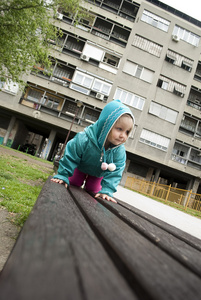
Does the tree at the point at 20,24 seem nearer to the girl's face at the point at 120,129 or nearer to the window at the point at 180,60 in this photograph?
the girl's face at the point at 120,129

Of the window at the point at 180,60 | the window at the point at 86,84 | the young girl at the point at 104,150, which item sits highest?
the window at the point at 180,60

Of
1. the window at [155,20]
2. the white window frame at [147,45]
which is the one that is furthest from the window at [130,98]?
the window at [155,20]

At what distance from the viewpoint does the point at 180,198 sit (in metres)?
15.3

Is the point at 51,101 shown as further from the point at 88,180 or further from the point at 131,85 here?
the point at 88,180

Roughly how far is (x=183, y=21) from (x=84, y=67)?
480 inches

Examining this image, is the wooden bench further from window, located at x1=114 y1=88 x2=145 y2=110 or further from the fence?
window, located at x1=114 y1=88 x2=145 y2=110

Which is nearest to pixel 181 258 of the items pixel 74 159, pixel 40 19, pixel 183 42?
pixel 74 159

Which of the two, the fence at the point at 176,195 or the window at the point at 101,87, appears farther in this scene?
the window at the point at 101,87

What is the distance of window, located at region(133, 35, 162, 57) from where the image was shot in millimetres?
22047

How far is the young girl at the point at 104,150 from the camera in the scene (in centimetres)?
237

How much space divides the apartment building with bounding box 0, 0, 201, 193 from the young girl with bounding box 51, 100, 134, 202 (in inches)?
709

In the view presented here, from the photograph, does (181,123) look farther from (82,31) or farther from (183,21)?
(82,31)

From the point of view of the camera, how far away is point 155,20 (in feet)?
74.5

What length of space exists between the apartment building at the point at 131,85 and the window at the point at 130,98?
0.10 m
